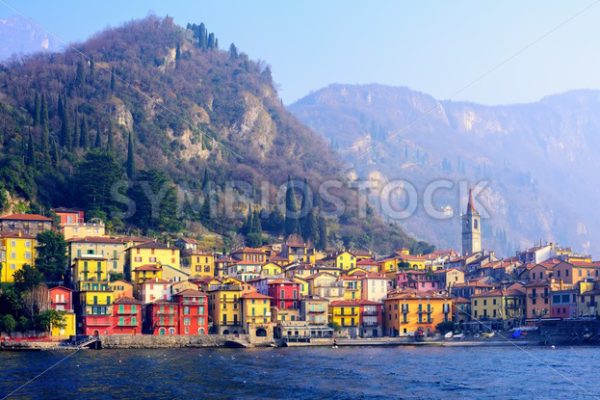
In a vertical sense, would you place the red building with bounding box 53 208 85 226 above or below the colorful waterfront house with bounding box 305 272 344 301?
above

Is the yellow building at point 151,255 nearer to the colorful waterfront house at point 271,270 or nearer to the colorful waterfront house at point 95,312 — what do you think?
the colorful waterfront house at point 271,270

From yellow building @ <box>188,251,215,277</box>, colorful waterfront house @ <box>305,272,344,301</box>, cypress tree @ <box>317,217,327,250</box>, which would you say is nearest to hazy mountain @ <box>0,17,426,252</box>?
cypress tree @ <box>317,217,327,250</box>

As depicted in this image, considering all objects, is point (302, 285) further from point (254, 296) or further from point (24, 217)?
point (24, 217)

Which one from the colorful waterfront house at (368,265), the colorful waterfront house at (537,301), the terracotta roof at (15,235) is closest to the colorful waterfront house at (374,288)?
the colorful waterfront house at (368,265)

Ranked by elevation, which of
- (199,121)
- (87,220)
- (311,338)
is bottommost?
(311,338)

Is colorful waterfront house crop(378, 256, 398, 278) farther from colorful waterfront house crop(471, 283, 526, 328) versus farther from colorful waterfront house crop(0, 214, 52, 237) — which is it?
colorful waterfront house crop(0, 214, 52, 237)

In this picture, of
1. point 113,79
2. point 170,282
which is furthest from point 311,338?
point 113,79

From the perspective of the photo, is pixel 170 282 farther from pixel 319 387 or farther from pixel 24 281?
pixel 319 387

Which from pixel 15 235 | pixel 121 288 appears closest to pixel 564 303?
pixel 121 288
